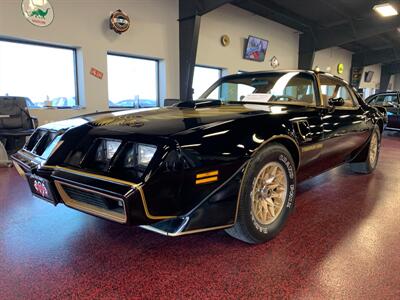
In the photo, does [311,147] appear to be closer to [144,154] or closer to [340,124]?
[340,124]

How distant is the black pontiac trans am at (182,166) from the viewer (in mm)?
1344

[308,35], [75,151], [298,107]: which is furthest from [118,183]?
[308,35]

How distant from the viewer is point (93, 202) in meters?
1.47

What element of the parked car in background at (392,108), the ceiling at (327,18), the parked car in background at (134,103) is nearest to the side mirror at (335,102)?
the parked car in background at (134,103)

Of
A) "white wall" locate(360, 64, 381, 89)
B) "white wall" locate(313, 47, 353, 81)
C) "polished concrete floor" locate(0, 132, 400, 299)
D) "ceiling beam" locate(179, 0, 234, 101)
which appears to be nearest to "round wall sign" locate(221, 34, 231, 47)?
"ceiling beam" locate(179, 0, 234, 101)

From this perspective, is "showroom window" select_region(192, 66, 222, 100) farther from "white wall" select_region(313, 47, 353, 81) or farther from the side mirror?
"white wall" select_region(313, 47, 353, 81)

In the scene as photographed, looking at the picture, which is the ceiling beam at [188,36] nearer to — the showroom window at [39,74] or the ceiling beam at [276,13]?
the ceiling beam at [276,13]

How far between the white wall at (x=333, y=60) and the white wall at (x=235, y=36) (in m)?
2.64

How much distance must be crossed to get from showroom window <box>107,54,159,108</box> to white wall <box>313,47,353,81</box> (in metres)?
7.51

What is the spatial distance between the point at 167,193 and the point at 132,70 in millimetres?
5390

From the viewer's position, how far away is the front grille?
53.8 inches

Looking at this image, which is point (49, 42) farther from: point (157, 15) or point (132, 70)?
point (157, 15)

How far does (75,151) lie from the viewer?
1596 millimetres

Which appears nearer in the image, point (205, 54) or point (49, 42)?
point (49, 42)
